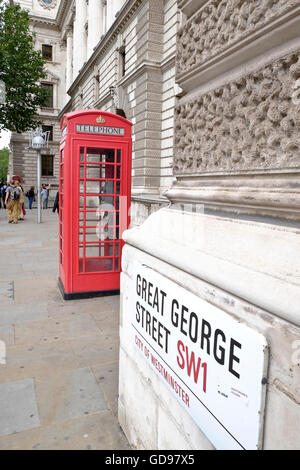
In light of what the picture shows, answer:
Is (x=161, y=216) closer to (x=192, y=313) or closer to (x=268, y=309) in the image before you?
(x=192, y=313)

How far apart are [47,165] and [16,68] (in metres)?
17.1

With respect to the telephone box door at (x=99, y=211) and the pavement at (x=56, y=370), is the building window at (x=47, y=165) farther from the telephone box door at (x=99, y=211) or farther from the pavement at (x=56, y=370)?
the telephone box door at (x=99, y=211)

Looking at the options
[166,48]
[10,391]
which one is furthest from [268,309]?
[166,48]

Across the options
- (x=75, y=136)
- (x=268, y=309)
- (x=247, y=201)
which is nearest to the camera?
(x=268, y=309)

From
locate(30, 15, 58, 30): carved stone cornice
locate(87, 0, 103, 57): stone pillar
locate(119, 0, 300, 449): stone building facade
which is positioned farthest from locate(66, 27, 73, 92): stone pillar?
locate(119, 0, 300, 449): stone building facade

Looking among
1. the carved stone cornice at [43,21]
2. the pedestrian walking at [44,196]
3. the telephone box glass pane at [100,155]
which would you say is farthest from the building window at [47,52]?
the telephone box glass pane at [100,155]

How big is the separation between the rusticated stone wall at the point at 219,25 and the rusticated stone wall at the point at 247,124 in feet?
0.60

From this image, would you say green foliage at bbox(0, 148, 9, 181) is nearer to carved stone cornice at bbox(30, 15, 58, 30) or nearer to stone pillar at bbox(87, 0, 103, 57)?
carved stone cornice at bbox(30, 15, 58, 30)

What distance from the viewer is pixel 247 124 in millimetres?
1543

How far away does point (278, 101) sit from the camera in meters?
1.37

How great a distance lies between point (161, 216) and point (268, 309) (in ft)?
3.86

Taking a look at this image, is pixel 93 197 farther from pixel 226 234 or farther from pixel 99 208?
pixel 226 234

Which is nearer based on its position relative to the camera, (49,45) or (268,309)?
(268,309)

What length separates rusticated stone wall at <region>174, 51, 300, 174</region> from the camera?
1324 mm
